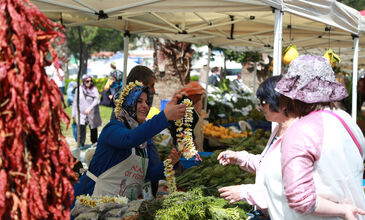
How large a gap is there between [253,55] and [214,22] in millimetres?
6304

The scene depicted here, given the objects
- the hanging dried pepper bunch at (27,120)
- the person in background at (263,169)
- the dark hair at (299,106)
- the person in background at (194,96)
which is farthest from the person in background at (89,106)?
the hanging dried pepper bunch at (27,120)

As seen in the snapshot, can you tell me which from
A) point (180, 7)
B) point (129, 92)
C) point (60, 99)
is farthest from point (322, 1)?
point (60, 99)

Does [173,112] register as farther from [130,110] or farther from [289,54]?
[289,54]

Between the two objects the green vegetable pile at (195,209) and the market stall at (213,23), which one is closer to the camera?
the green vegetable pile at (195,209)

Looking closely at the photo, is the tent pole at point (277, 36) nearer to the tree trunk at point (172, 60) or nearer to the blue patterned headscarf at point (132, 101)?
the blue patterned headscarf at point (132, 101)

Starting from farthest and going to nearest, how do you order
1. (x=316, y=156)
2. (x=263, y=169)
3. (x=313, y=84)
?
1. (x=263, y=169)
2. (x=313, y=84)
3. (x=316, y=156)

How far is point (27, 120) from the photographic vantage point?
1.12 metres

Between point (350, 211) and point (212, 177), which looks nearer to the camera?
point (350, 211)

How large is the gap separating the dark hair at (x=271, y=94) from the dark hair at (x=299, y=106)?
20 cm

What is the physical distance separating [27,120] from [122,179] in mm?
1714

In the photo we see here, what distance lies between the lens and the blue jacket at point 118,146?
7.60 feet

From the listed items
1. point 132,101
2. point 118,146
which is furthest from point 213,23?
point 118,146

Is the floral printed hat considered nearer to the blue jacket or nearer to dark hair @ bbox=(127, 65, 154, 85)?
the blue jacket

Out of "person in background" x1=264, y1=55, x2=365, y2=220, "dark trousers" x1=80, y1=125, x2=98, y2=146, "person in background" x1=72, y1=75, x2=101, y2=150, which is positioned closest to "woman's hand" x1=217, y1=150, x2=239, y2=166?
"person in background" x1=264, y1=55, x2=365, y2=220
